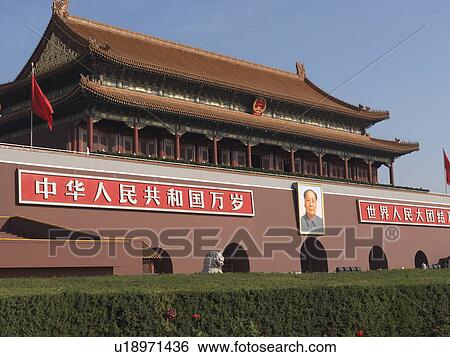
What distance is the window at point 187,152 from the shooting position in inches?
1201

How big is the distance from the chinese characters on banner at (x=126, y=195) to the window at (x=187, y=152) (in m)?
5.06

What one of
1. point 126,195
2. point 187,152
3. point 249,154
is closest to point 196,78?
point 187,152

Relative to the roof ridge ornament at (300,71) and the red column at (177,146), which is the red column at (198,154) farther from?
the roof ridge ornament at (300,71)

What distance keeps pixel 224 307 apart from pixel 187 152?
2233cm

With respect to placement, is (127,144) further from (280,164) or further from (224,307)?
(224,307)

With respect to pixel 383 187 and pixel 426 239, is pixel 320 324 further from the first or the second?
pixel 426 239

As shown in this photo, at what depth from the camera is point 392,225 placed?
1340 inches

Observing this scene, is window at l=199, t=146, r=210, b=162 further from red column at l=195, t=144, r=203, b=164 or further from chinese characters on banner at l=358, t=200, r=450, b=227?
chinese characters on banner at l=358, t=200, r=450, b=227

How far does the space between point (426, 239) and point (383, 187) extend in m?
4.30

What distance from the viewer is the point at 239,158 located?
32.9 meters

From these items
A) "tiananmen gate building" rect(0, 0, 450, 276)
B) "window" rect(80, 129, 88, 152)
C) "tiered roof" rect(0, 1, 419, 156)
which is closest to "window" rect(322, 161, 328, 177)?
"tiananmen gate building" rect(0, 0, 450, 276)

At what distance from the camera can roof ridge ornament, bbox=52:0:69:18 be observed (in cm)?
2991

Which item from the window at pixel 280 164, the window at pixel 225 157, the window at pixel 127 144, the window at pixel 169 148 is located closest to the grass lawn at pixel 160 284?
the window at pixel 127 144

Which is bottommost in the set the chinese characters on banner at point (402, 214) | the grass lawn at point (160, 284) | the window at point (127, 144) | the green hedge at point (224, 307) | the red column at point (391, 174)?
the green hedge at point (224, 307)
